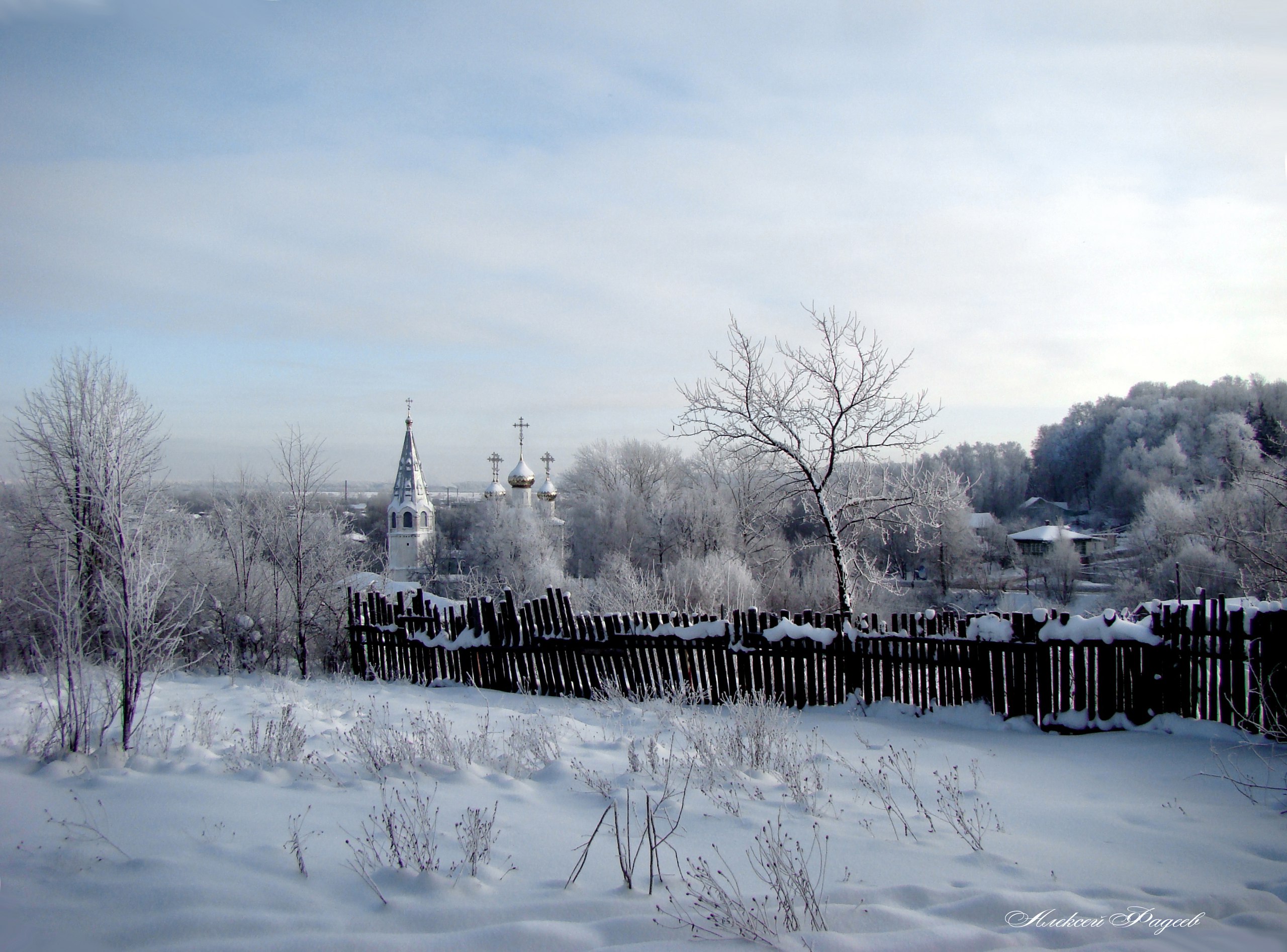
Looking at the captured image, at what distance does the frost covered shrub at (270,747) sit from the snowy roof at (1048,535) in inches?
2445

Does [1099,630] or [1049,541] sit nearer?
[1099,630]

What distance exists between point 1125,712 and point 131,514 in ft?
31.2

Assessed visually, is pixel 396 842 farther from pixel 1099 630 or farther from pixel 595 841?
pixel 1099 630

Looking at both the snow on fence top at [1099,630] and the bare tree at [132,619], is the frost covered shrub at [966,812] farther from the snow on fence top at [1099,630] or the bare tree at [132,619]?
the bare tree at [132,619]

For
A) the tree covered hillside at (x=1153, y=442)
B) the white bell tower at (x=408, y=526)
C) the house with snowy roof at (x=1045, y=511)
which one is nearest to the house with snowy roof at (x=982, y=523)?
the house with snowy roof at (x=1045, y=511)

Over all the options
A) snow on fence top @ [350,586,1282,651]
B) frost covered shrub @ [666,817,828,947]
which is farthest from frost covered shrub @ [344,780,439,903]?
snow on fence top @ [350,586,1282,651]

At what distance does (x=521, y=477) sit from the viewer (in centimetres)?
6431

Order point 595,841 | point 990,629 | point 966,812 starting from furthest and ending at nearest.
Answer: point 990,629 < point 966,812 < point 595,841

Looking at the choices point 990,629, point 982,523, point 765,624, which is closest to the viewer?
point 990,629

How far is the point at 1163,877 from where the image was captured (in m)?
3.52

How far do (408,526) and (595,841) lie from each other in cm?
5175

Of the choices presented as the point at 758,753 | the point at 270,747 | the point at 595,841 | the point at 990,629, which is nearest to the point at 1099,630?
the point at 990,629

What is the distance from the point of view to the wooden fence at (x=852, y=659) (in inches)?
256

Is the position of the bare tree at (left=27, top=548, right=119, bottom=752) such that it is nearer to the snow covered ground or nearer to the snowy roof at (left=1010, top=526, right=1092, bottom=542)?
the snow covered ground
